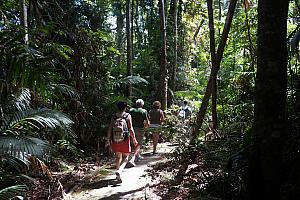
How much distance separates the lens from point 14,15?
10.5 metres

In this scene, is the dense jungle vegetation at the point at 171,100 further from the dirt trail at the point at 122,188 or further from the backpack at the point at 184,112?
the dirt trail at the point at 122,188

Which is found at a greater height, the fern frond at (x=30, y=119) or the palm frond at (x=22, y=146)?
the fern frond at (x=30, y=119)

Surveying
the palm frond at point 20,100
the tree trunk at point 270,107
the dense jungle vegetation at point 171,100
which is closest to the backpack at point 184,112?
the dense jungle vegetation at point 171,100

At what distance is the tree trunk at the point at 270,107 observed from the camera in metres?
3.66

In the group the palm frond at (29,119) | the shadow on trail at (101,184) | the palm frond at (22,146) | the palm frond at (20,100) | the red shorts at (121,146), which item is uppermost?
the palm frond at (20,100)

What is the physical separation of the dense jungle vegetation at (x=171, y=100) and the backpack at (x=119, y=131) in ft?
2.66

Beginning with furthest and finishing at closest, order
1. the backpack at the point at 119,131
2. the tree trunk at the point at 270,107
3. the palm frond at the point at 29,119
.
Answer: the backpack at the point at 119,131, the palm frond at the point at 29,119, the tree trunk at the point at 270,107

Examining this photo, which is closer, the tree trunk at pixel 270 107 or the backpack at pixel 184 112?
the tree trunk at pixel 270 107

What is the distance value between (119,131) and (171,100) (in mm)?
9780

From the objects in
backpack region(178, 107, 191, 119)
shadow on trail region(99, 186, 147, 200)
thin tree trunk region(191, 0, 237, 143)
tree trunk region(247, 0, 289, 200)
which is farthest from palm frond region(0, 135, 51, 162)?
backpack region(178, 107, 191, 119)

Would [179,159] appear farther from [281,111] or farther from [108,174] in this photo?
[281,111]

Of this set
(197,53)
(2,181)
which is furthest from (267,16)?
(197,53)

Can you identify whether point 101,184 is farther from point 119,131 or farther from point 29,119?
point 29,119

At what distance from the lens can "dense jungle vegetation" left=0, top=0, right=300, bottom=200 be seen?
3713 mm
